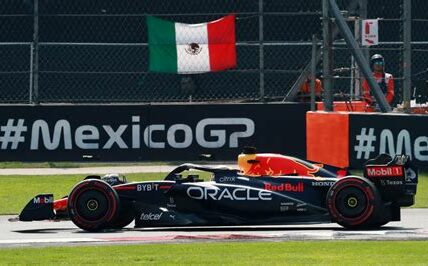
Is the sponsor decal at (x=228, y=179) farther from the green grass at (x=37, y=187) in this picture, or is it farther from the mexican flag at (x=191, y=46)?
the mexican flag at (x=191, y=46)

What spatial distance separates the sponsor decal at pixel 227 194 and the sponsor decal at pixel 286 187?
11 cm

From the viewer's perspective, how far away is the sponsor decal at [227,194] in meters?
13.4

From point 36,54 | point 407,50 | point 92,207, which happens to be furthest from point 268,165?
point 36,54

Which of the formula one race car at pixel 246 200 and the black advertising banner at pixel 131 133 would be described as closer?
the formula one race car at pixel 246 200

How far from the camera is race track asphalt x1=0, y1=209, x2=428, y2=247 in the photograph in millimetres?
12367

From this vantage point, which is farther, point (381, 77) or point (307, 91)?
point (307, 91)

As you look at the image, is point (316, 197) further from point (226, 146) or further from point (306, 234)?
point (226, 146)

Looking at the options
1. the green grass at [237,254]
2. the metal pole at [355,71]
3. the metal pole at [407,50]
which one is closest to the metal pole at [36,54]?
the metal pole at [355,71]

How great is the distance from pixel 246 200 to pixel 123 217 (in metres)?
1.34

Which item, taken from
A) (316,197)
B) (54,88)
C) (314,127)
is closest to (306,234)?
(316,197)

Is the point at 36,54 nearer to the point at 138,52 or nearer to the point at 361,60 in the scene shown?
the point at 138,52

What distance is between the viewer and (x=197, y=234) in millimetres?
13000

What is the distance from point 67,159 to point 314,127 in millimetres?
3982

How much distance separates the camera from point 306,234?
12.8 metres
